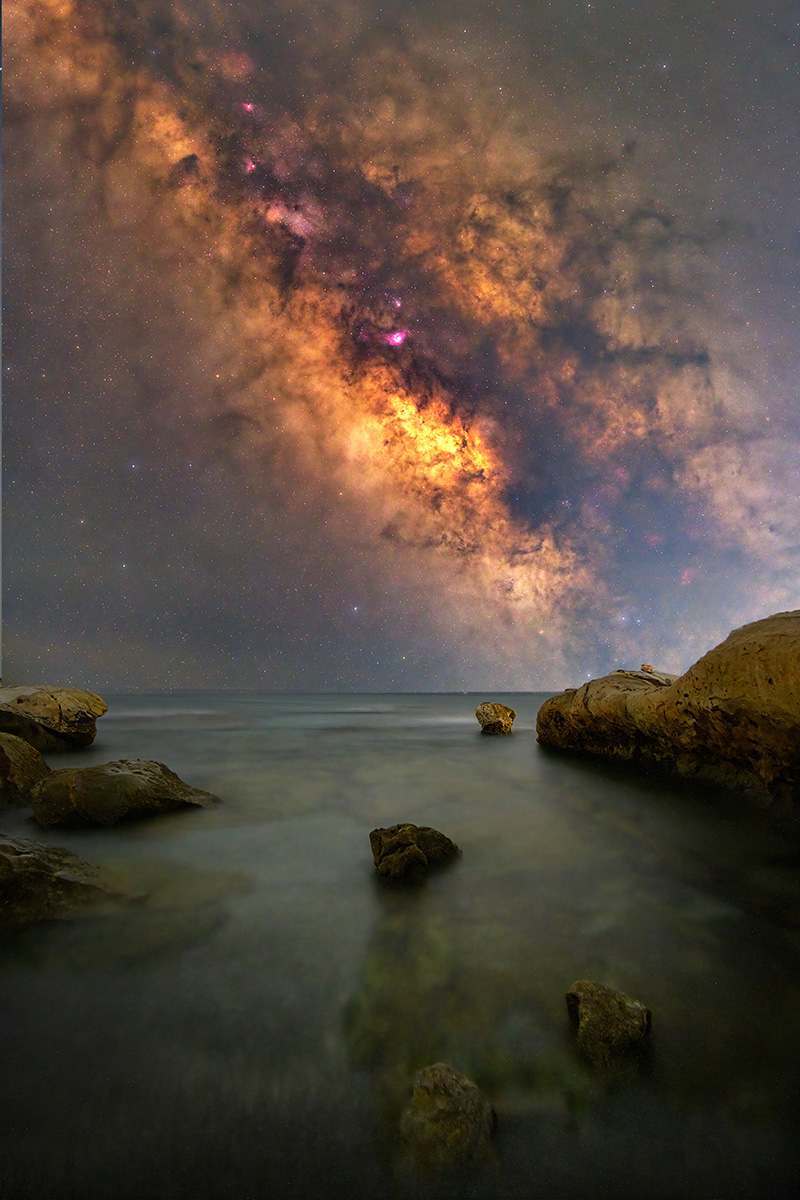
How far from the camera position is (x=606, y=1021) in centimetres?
215

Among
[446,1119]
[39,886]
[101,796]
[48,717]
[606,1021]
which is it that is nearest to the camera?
[446,1119]

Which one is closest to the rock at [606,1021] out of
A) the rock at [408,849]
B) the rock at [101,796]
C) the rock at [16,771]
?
the rock at [408,849]

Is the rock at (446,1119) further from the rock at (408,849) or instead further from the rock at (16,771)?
the rock at (16,771)

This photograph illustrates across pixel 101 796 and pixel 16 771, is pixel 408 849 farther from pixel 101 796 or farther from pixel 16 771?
pixel 16 771

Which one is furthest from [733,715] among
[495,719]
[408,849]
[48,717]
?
[48,717]

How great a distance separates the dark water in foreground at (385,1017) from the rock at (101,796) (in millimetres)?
301

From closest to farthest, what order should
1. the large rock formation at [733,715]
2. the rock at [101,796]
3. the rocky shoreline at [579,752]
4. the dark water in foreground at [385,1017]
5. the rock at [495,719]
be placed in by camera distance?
1. the dark water in foreground at [385,1017]
2. the rocky shoreline at [579,752]
3. the large rock formation at [733,715]
4. the rock at [101,796]
5. the rock at [495,719]

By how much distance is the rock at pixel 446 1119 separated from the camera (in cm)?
174

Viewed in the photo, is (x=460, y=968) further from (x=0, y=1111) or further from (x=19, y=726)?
(x=19, y=726)

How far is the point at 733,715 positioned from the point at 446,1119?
4600 mm

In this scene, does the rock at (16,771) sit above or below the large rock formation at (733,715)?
below

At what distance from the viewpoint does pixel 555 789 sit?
6.65 meters

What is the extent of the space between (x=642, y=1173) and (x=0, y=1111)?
7.84ft

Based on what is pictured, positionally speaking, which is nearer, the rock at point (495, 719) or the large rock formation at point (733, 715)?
the large rock formation at point (733, 715)
